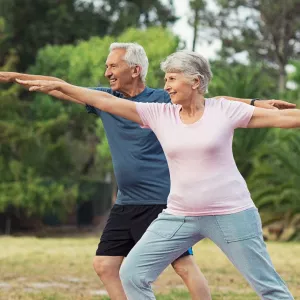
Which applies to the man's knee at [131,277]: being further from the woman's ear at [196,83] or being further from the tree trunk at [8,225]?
the tree trunk at [8,225]

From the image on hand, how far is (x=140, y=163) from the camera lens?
7082 millimetres

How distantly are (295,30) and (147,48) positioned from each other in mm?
14914

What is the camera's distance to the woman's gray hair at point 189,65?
5.88 m

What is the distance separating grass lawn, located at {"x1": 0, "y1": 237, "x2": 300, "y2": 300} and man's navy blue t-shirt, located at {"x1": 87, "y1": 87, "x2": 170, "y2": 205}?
2.52 m

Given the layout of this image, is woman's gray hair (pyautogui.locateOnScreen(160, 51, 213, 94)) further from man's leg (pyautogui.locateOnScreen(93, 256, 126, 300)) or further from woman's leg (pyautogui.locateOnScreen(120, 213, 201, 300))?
man's leg (pyautogui.locateOnScreen(93, 256, 126, 300))

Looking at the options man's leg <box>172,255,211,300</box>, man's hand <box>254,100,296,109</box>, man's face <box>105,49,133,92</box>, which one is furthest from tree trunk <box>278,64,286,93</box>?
man's hand <box>254,100,296,109</box>

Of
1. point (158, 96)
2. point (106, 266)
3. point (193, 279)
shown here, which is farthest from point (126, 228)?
point (158, 96)

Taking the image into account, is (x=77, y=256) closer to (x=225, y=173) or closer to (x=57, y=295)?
(x=57, y=295)

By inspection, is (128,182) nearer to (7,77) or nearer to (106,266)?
(106,266)

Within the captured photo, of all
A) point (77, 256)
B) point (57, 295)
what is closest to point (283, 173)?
point (77, 256)

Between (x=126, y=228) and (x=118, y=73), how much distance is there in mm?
1044

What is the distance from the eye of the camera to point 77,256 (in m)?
15.8

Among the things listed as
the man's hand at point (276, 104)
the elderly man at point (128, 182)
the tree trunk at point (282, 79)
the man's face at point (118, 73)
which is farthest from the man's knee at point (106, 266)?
the tree trunk at point (282, 79)

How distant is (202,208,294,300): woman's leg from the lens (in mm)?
5641
